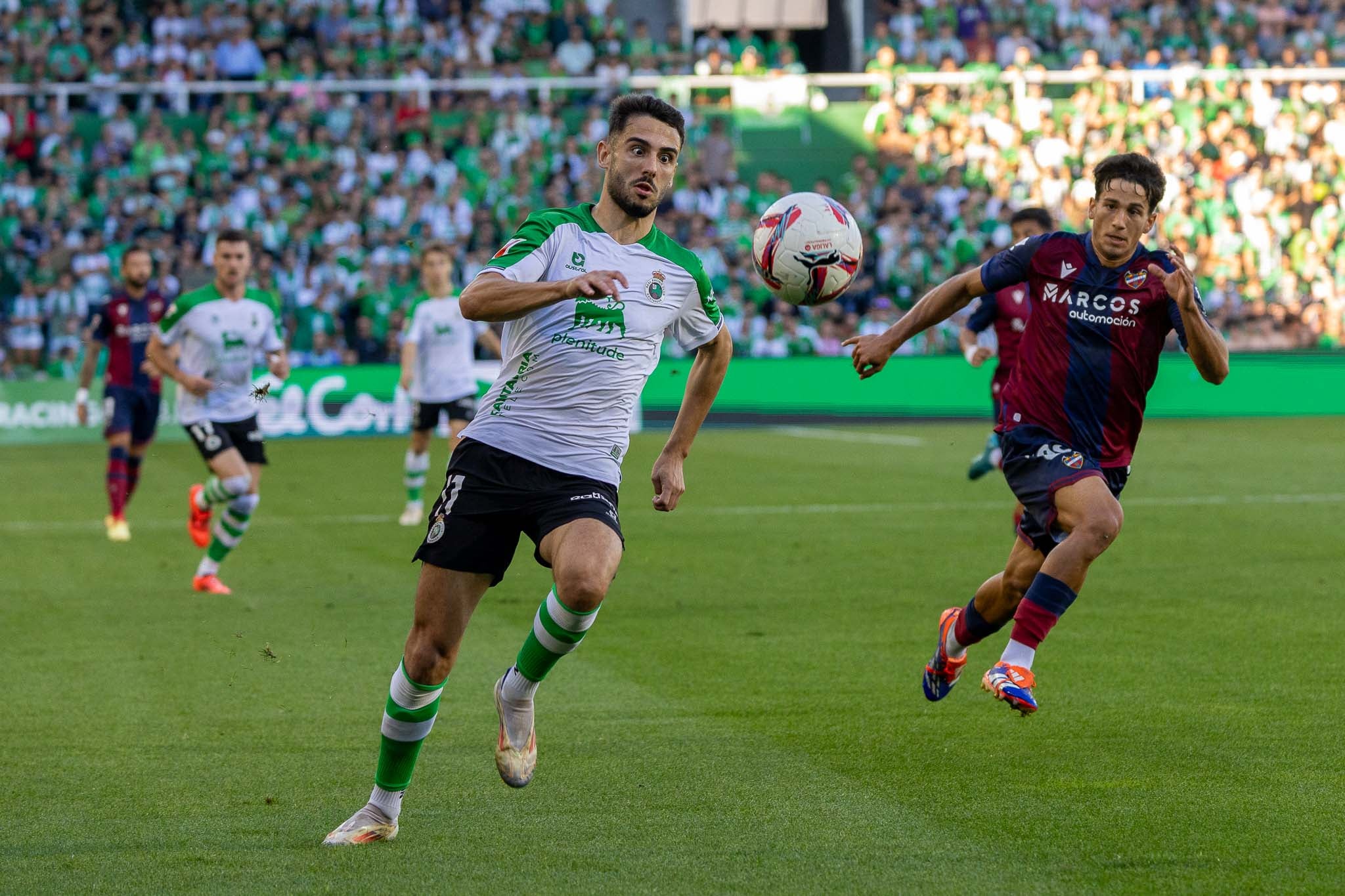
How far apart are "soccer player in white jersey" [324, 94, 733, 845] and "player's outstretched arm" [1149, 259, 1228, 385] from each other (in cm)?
170

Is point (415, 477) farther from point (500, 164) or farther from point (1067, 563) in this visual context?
point (500, 164)

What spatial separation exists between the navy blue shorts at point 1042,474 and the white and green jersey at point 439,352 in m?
8.56

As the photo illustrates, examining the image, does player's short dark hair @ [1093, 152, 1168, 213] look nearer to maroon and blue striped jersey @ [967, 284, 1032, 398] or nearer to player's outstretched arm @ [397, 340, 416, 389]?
maroon and blue striped jersey @ [967, 284, 1032, 398]

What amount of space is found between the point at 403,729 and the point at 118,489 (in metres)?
9.47

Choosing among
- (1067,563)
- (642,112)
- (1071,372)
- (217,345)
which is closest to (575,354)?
(642,112)

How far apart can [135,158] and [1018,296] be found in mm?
18506

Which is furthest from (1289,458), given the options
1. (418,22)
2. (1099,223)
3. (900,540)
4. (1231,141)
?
(418,22)

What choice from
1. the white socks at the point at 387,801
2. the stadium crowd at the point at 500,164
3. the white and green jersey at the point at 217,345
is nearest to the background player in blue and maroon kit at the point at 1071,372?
the white socks at the point at 387,801

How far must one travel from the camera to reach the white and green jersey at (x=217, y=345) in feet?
37.0

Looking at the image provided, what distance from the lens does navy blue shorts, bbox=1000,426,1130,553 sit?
655 centimetres

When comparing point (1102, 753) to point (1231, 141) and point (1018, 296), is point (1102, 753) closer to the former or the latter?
point (1018, 296)

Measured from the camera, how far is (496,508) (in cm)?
522

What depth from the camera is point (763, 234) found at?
6500mm

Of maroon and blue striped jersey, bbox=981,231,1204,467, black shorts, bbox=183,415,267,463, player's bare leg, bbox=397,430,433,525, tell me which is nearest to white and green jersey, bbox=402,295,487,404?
player's bare leg, bbox=397,430,433,525
